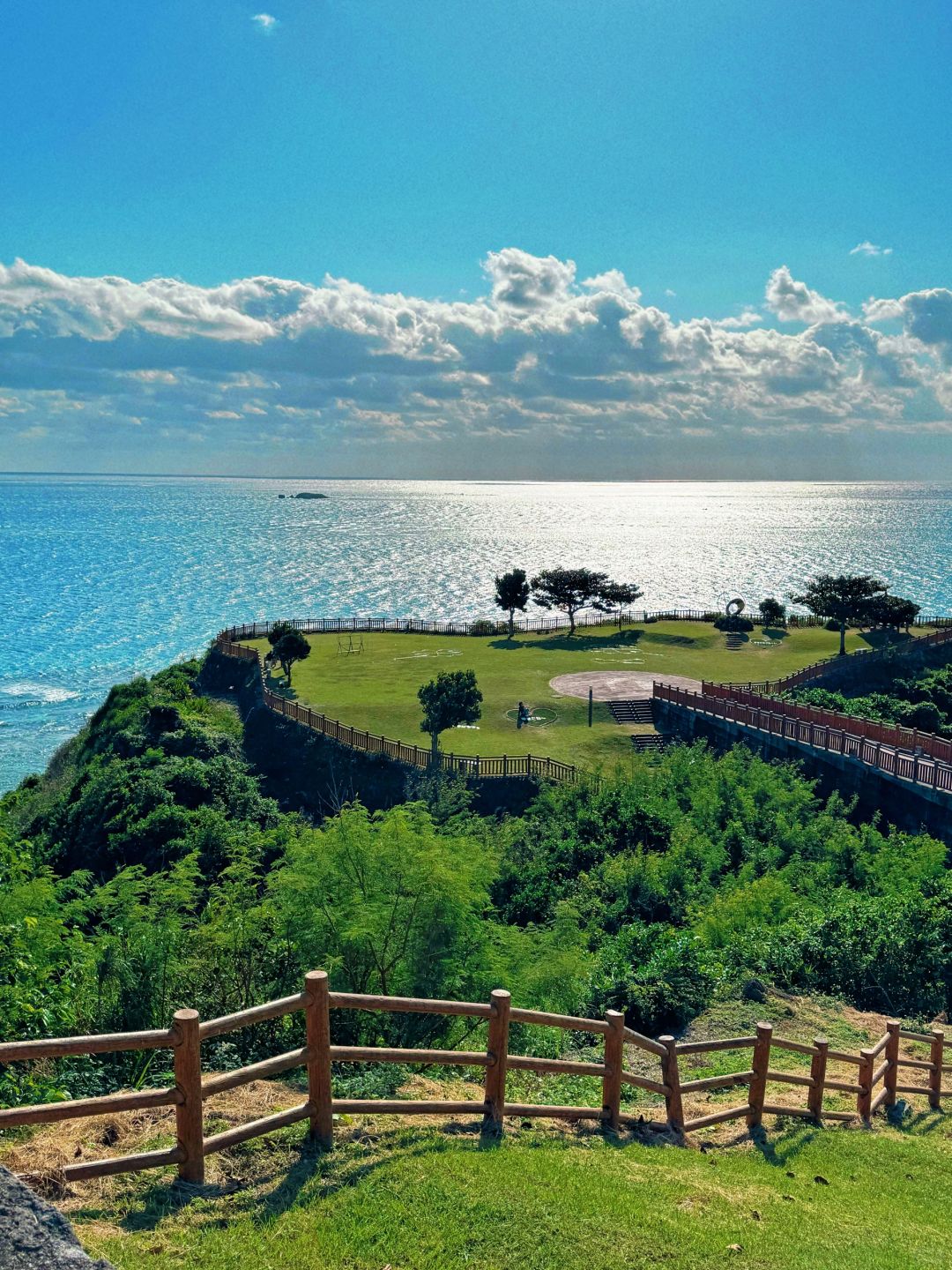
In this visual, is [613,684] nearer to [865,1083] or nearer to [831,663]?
[831,663]

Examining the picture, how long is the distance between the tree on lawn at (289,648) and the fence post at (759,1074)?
38.5 metres

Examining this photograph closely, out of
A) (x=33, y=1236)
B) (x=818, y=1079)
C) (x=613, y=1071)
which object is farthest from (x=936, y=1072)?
(x=33, y=1236)

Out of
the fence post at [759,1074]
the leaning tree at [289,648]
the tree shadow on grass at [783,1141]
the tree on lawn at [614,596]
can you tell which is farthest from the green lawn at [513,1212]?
the tree on lawn at [614,596]

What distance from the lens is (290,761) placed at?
38031 millimetres

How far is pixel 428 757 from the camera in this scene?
33469mm

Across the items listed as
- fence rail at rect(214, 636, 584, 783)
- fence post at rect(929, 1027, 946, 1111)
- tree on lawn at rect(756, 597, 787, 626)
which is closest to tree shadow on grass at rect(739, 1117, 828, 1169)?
fence post at rect(929, 1027, 946, 1111)

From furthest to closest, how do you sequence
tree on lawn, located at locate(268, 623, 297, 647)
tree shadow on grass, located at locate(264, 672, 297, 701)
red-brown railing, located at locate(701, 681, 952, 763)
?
1. tree on lawn, located at locate(268, 623, 297, 647)
2. tree shadow on grass, located at locate(264, 672, 297, 701)
3. red-brown railing, located at locate(701, 681, 952, 763)

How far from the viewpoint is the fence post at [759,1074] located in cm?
926

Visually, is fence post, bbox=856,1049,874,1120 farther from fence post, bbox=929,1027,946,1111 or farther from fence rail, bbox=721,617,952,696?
fence rail, bbox=721,617,952,696

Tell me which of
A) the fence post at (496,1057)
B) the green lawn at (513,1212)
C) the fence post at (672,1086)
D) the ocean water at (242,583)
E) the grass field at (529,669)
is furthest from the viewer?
the ocean water at (242,583)

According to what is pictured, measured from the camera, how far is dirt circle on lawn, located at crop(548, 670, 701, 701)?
1619 inches

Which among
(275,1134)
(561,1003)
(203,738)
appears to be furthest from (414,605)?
(275,1134)

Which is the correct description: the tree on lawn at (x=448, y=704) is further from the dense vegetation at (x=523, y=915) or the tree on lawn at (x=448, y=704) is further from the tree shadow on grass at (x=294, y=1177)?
the tree shadow on grass at (x=294, y=1177)

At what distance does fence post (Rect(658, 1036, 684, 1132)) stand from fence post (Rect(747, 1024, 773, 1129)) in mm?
945
